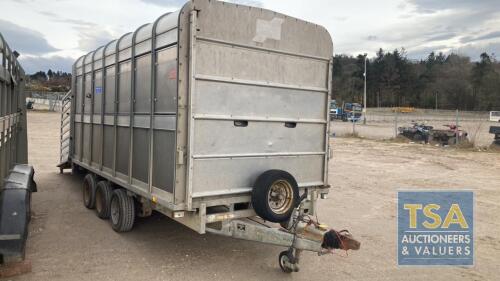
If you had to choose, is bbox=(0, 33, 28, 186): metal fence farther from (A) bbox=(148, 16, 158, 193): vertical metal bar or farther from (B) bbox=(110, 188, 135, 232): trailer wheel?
(A) bbox=(148, 16, 158, 193): vertical metal bar

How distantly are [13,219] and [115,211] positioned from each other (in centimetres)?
212

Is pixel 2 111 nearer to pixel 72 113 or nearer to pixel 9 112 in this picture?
pixel 9 112

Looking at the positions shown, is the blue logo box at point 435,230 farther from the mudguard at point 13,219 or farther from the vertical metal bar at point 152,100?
the mudguard at point 13,219

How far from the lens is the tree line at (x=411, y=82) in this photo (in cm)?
8262

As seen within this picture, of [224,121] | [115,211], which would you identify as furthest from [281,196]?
[115,211]

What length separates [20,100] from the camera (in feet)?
24.8

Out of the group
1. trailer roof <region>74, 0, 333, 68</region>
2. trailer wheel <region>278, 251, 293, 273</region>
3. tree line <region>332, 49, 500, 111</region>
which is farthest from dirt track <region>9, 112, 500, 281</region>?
tree line <region>332, 49, 500, 111</region>

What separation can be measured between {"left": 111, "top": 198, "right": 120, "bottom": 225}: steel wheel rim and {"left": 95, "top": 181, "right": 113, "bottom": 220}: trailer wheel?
0.58ft

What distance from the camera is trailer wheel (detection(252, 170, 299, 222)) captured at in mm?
4848

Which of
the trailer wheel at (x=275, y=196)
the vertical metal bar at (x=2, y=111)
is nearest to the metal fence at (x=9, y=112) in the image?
the vertical metal bar at (x=2, y=111)

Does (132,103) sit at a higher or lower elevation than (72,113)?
higher

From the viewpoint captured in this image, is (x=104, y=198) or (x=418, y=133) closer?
(x=104, y=198)

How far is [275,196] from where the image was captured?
16.9ft

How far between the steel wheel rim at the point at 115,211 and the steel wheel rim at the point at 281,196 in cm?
257
